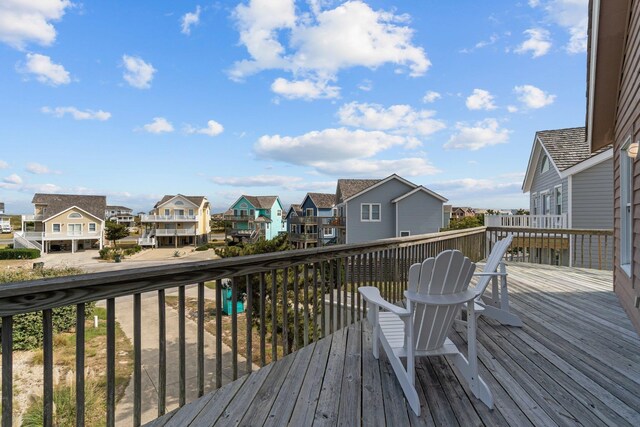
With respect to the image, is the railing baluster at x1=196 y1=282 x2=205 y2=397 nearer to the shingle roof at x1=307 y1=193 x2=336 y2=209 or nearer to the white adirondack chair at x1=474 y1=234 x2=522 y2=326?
the white adirondack chair at x1=474 y1=234 x2=522 y2=326

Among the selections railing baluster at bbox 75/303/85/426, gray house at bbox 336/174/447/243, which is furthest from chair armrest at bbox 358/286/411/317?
gray house at bbox 336/174/447/243

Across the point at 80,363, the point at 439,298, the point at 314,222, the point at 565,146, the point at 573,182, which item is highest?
the point at 565,146

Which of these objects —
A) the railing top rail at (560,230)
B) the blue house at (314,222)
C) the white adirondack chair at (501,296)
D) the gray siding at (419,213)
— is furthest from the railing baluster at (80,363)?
the blue house at (314,222)

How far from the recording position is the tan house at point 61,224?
101 ft

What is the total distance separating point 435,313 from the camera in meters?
1.95

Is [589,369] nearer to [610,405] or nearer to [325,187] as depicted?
[610,405]

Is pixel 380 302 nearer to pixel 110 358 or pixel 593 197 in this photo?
pixel 110 358

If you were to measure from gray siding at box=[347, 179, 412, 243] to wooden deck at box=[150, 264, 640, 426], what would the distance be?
16306mm

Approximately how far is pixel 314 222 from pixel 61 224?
82.4 feet

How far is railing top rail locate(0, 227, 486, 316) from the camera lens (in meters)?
1.19

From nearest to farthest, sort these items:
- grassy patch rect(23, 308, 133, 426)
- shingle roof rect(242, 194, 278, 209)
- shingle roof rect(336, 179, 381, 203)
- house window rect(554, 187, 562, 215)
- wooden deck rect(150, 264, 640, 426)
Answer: wooden deck rect(150, 264, 640, 426), grassy patch rect(23, 308, 133, 426), house window rect(554, 187, 562, 215), shingle roof rect(336, 179, 381, 203), shingle roof rect(242, 194, 278, 209)

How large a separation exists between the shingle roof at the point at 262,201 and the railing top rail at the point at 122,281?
34.5 m

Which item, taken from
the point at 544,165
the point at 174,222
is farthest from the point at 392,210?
the point at 174,222

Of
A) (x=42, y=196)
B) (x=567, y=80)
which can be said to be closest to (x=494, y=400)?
(x=567, y=80)
